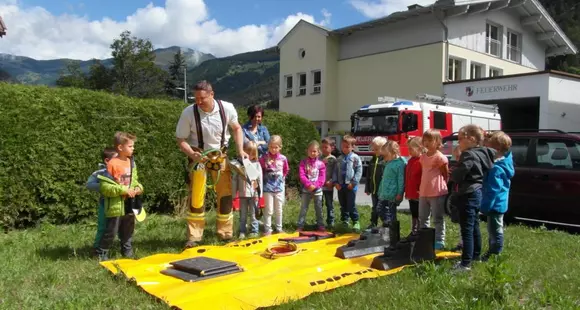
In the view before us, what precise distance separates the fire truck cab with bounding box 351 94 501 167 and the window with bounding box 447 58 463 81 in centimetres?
779

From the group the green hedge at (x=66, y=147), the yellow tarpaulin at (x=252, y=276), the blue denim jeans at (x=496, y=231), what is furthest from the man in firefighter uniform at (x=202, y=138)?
the blue denim jeans at (x=496, y=231)

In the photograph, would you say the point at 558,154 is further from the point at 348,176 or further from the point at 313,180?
the point at 313,180

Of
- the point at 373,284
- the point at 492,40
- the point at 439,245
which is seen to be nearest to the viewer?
the point at 373,284

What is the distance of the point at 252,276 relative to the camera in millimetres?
4297

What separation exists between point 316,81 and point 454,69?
9.29 m

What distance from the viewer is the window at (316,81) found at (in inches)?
1223

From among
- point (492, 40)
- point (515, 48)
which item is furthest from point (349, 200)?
point (515, 48)

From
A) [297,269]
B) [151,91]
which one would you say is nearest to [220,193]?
[297,269]

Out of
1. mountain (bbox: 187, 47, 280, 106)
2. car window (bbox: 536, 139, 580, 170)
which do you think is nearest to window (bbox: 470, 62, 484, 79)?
car window (bbox: 536, 139, 580, 170)

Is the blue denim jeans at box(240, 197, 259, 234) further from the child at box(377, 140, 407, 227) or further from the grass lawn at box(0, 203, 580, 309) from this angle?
the child at box(377, 140, 407, 227)

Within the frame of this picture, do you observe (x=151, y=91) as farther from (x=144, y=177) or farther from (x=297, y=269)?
(x=297, y=269)

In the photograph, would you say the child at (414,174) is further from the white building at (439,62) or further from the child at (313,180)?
the white building at (439,62)

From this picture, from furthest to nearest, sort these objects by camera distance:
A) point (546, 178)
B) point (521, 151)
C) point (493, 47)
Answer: point (493, 47) < point (521, 151) < point (546, 178)

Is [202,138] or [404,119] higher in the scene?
[404,119]
